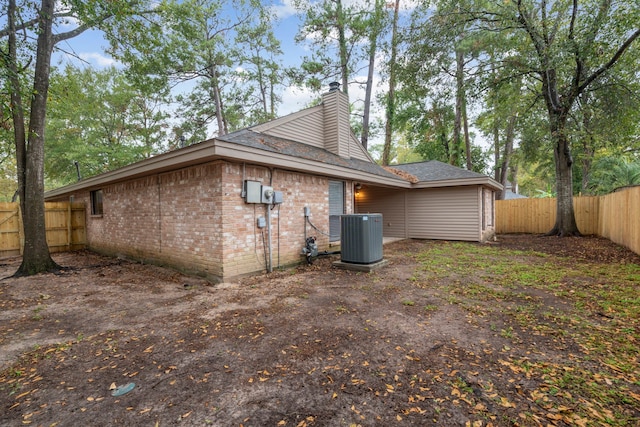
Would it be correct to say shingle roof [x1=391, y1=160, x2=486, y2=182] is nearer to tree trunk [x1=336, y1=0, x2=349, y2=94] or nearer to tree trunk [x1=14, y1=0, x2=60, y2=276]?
tree trunk [x1=336, y1=0, x2=349, y2=94]

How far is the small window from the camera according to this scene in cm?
989

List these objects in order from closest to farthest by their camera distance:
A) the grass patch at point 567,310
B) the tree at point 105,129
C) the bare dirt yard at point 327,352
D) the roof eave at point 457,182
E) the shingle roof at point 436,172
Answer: the bare dirt yard at point 327,352, the grass patch at point 567,310, the roof eave at point 457,182, the shingle roof at point 436,172, the tree at point 105,129

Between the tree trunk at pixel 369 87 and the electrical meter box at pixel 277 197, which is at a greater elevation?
Result: the tree trunk at pixel 369 87

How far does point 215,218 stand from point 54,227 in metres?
8.88

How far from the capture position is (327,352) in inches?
108

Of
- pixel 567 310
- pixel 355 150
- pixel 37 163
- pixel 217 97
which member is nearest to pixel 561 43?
pixel 355 150

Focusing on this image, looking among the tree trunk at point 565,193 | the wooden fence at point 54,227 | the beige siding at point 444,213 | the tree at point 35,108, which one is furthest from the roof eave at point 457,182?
the wooden fence at point 54,227

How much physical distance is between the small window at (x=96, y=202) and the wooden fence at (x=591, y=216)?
52.9 ft

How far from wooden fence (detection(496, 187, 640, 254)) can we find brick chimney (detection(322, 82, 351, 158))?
26.8ft

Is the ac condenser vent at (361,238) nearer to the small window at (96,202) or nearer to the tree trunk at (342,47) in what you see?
the small window at (96,202)

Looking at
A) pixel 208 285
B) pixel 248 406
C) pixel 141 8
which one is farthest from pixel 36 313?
pixel 141 8

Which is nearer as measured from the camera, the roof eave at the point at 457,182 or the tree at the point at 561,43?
the tree at the point at 561,43

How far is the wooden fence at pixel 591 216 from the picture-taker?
7.55 meters

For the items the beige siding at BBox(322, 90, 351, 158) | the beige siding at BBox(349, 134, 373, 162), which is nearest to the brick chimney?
the beige siding at BBox(322, 90, 351, 158)
